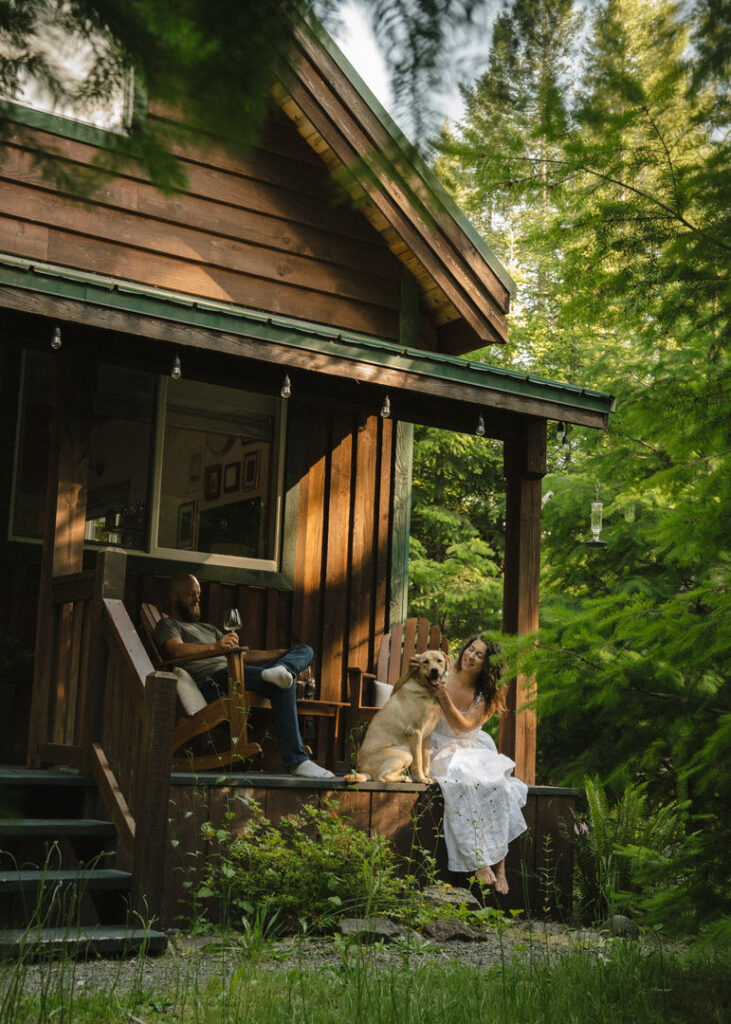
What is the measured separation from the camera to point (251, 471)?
7996mm

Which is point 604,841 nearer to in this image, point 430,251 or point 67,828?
point 67,828

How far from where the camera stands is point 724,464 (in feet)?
11.6

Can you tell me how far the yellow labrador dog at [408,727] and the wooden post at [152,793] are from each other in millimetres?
1718

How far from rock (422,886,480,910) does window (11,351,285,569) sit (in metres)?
2.84

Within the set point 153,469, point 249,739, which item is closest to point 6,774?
point 249,739

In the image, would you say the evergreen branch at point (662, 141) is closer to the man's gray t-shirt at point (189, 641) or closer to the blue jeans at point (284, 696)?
the blue jeans at point (284, 696)

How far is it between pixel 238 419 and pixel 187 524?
85 cm

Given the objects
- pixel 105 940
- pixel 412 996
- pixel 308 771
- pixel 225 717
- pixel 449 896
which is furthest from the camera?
pixel 308 771

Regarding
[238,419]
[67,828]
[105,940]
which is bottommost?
[105,940]

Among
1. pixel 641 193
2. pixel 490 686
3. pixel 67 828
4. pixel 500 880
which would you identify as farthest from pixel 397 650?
pixel 641 193

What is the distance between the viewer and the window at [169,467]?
279 inches

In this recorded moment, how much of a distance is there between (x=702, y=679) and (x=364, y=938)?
2.03m

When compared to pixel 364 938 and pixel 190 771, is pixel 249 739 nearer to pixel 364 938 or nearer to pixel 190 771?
pixel 190 771

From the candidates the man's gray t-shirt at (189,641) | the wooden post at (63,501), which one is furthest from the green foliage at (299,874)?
the wooden post at (63,501)
